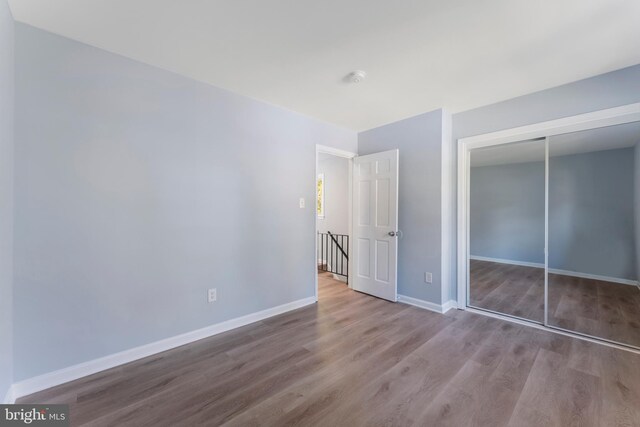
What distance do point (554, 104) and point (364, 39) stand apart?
2218 mm

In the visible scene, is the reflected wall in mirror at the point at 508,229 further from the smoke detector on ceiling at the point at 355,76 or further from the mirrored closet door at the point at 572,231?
the smoke detector on ceiling at the point at 355,76

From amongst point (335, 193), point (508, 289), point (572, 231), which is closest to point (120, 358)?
point (335, 193)

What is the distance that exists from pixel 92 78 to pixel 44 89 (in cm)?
31

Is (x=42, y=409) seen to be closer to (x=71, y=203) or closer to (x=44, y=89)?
(x=71, y=203)

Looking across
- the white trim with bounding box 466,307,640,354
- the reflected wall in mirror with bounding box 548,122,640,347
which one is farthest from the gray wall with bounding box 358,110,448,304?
the reflected wall in mirror with bounding box 548,122,640,347

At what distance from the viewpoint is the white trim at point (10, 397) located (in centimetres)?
154

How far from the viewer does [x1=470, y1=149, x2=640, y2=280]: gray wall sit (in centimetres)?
280

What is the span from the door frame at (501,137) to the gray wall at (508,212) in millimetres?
534

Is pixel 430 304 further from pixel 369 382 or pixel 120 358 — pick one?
pixel 120 358

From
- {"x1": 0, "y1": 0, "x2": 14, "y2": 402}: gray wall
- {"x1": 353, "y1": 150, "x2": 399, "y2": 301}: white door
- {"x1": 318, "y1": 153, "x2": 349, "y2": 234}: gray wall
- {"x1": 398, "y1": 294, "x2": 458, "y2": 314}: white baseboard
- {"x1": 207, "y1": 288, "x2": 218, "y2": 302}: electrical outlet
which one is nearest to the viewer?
{"x1": 0, "y1": 0, "x2": 14, "y2": 402}: gray wall

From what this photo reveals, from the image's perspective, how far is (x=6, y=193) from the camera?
1.55 metres

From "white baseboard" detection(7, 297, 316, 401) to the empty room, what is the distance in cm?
2

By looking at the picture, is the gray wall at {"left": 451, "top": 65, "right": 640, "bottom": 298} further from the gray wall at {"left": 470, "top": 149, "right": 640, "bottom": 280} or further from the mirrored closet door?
the gray wall at {"left": 470, "top": 149, "right": 640, "bottom": 280}

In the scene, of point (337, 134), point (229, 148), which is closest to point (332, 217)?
point (337, 134)
